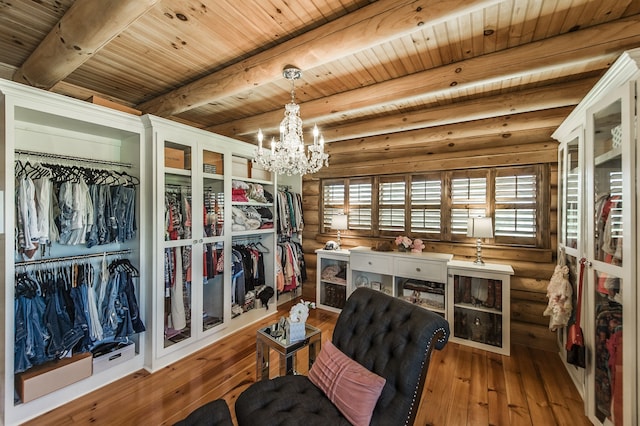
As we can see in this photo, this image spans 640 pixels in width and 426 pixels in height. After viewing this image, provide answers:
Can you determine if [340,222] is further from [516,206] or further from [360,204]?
[516,206]

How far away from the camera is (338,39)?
1.63m

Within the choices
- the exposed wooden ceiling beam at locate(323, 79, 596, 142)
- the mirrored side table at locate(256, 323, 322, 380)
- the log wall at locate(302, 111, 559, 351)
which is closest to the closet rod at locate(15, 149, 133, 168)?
the mirrored side table at locate(256, 323, 322, 380)

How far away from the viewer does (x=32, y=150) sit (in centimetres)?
224

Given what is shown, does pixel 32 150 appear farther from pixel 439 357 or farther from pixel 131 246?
pixel 439 357

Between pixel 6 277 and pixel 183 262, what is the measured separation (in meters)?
1.21

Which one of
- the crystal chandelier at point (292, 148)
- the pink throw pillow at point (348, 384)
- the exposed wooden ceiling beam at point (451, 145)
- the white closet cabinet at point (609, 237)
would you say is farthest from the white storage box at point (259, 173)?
the white closet cabinet at point (609, 237)

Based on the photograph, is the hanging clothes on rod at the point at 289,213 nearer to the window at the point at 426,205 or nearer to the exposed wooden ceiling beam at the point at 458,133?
the exposed wooden ceiling beam at the point at 458,133

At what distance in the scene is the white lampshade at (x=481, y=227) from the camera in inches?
118

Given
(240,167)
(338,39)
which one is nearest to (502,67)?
(338,39)

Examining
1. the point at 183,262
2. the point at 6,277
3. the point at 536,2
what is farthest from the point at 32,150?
the point at 536,2

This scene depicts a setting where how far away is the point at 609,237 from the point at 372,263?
226cm

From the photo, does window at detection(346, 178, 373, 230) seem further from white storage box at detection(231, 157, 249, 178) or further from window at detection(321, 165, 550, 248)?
white storage box at detection(231, 157, 249, 178)

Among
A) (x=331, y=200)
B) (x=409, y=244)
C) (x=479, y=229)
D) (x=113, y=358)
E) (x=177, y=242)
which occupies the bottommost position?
(x=113, y=358)

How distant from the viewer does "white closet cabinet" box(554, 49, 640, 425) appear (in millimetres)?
1496
